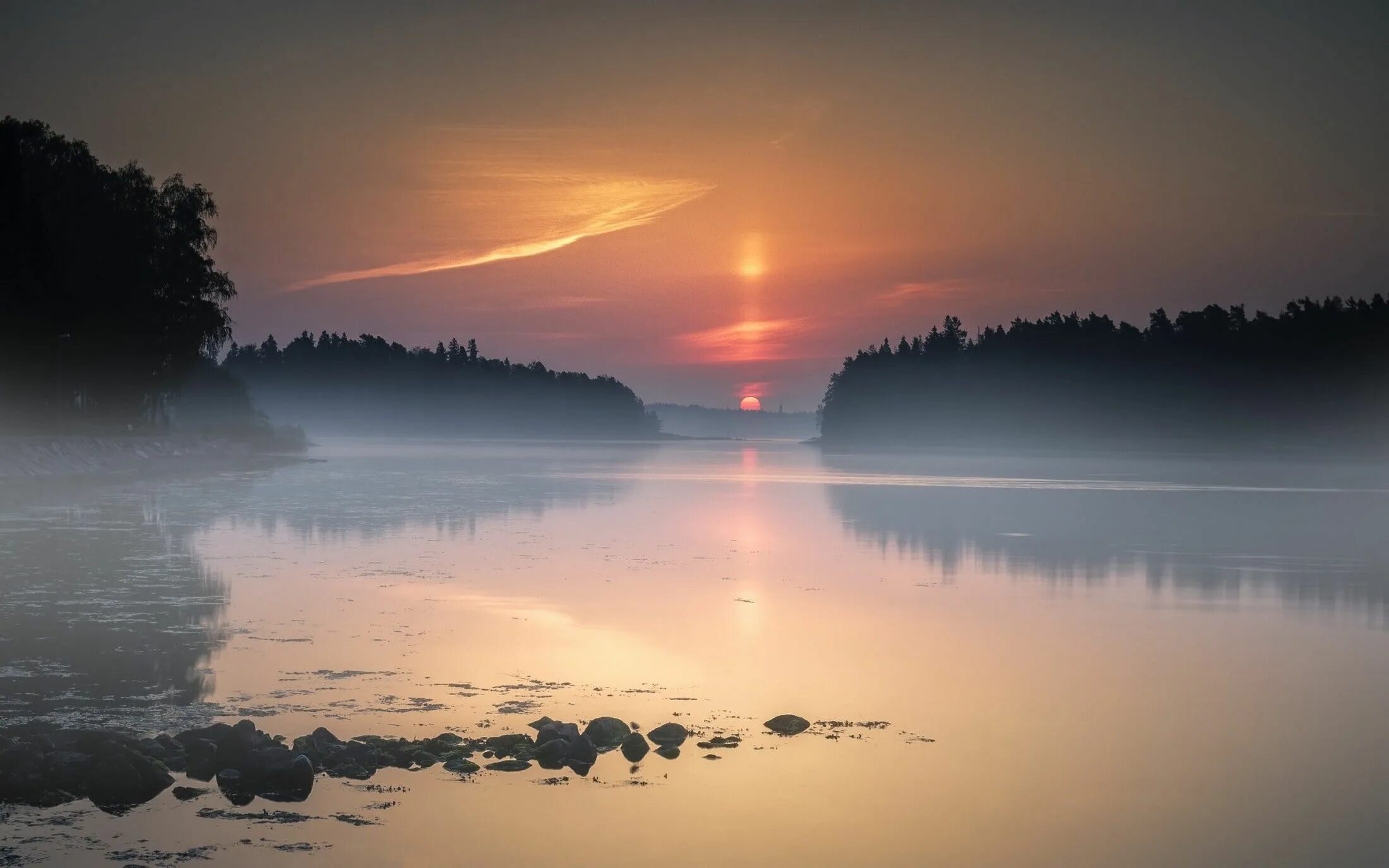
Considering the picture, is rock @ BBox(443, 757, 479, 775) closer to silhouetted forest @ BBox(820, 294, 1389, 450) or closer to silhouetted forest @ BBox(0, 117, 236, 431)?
silhouetted forest @ BBox(0, 117, 236, 431)

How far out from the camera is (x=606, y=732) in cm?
1273

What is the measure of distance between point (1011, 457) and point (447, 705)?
137 meters

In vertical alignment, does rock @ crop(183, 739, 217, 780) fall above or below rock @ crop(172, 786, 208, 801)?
above

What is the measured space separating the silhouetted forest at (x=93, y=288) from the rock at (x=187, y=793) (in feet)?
195

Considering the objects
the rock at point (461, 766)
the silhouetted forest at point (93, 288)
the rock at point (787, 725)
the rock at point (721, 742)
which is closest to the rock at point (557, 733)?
the rock at point (461, 766)

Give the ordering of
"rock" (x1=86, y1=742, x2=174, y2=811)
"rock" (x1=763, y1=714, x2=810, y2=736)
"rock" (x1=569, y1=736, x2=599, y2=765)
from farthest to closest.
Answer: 1. "rock" (x1=763, y1=714, x2=810, y2=736)
2. "rock" (x1=569, y1=736, x2=599, y2=765)
3. "rock" (x1=86, y1=742, x2=174, y2=811)

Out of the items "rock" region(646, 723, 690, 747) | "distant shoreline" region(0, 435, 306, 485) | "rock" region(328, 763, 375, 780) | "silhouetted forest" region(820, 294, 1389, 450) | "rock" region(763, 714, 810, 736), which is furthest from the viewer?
"silhouetted forest" region(820, 294, 1389, 450)

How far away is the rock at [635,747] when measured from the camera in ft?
40.5

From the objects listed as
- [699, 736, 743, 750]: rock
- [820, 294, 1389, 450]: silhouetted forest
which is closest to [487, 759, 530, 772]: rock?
[699, 736, 743, 750]: rock

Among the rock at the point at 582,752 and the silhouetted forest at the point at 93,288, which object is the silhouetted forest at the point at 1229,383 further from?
the rock at the point at 582,752

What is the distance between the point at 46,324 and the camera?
6844 cm

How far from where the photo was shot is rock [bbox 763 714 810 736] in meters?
13.4

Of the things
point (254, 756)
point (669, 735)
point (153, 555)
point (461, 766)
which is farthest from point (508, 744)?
point (153, 555)

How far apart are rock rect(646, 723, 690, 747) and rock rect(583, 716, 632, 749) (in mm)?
268
